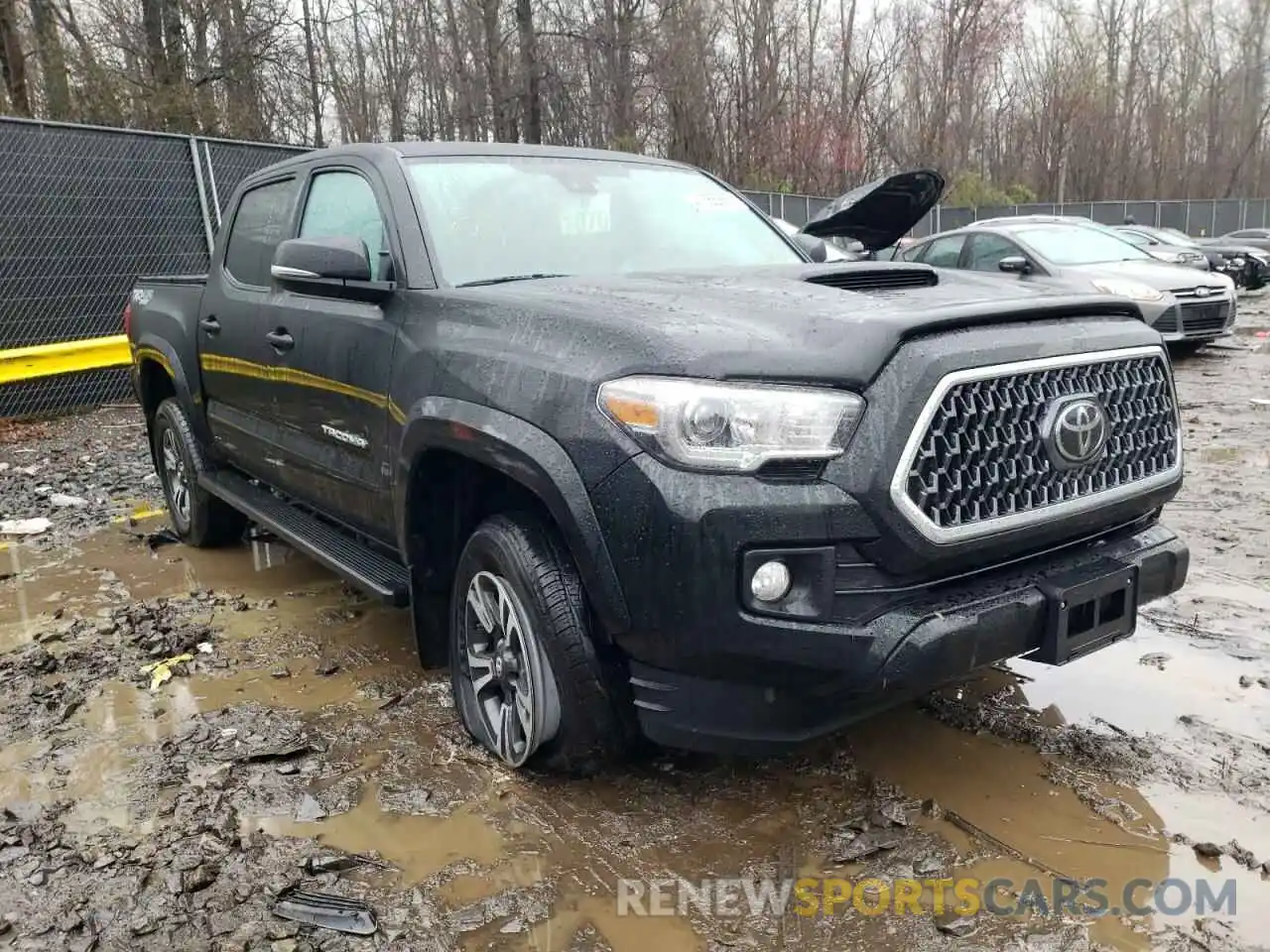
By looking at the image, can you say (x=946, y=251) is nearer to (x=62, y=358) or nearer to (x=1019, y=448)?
(x=62, y=358)

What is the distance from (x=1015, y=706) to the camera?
3221 mm

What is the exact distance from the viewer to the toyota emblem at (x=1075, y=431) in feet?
7.90

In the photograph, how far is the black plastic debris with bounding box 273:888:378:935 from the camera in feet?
7.70

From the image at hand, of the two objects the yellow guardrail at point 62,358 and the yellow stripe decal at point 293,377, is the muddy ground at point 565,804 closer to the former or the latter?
the yellow stripe decal at point 293,377

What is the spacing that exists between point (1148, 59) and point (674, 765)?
53.3m

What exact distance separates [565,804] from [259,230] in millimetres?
2987

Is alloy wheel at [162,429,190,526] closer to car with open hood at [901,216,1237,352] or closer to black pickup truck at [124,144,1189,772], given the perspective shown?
black pickup truck at [124,144,1189,772]

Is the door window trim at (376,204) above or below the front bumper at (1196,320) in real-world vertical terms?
above

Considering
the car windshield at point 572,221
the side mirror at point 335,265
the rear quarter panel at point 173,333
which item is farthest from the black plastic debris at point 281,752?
the rear quarter panel at point 173,333

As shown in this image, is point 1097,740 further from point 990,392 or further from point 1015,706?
point 990,392

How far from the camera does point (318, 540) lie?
3.94 m

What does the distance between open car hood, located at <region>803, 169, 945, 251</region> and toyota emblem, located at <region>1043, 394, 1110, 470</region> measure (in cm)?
200

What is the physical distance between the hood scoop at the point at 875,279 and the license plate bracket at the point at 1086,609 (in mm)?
909

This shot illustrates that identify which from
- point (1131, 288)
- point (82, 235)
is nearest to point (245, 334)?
point (82, 235)
